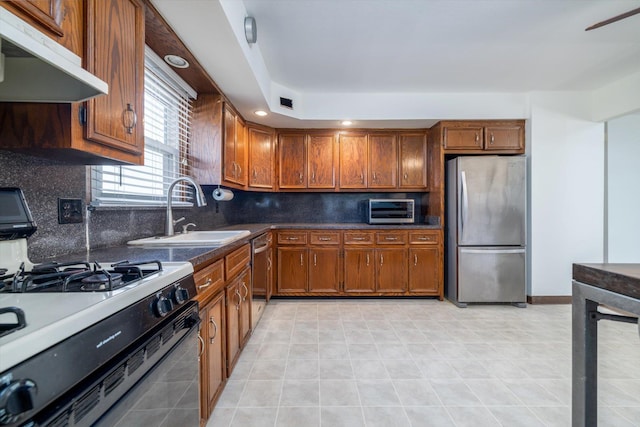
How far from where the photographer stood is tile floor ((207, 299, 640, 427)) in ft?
4.96

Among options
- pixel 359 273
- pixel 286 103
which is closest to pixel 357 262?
pixel 359 273

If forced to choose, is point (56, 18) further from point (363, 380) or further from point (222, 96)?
point (363, 380)

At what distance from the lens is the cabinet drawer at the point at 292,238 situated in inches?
133

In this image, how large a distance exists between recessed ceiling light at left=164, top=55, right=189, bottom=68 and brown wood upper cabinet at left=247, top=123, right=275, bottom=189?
1.34 meters

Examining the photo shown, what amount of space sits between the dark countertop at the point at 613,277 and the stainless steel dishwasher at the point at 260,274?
82.7 inches

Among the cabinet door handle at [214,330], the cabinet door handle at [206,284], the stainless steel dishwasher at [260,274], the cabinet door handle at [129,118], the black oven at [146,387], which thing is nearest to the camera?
the black oven at [146,387]

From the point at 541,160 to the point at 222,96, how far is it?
3596mm

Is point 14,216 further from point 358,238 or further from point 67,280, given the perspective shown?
point 358,238

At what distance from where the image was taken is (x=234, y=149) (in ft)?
9.23

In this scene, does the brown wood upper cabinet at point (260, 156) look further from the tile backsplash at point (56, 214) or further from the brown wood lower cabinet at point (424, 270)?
the brown wood lower cabinet at point (424, 270)

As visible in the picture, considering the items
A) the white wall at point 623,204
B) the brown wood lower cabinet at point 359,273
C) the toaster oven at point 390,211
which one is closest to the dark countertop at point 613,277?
the brown wood lower cabinet at point 359,273

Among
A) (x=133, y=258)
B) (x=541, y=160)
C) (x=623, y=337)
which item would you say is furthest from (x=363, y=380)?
(x=541, y=160)

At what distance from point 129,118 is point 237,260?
1.05m

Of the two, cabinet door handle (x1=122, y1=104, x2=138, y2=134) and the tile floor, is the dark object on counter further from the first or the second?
the tile floor
